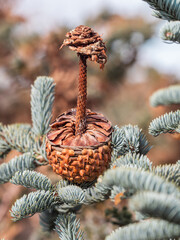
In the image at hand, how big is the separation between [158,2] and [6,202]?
1855 millimetres

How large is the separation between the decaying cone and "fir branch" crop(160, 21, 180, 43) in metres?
0.15

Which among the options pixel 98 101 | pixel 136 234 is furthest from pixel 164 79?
pixel 136 234

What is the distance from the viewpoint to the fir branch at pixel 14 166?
60cm

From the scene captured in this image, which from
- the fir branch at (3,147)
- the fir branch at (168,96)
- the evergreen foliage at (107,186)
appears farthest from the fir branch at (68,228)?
the fir branch at (168,96)

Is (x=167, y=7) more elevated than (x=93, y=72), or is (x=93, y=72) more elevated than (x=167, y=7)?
(x=93, y=72)

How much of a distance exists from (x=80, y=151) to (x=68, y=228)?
17cm

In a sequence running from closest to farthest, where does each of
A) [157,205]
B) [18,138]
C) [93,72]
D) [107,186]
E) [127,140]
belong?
[157,205] < [107,186] < [127,140] < [18,138] < [93,72]

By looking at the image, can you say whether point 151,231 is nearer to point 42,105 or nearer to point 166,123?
point 166,123

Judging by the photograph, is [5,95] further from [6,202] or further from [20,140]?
[20,140]

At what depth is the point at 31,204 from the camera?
47cm

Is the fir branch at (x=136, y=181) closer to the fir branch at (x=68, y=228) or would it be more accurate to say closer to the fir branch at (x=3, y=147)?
the fir branch at (x=68, y=228)

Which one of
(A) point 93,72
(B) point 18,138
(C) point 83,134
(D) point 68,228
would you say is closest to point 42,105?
(B) point 18,138

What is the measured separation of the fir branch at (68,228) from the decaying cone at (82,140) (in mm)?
87

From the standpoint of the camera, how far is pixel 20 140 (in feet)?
2.21
